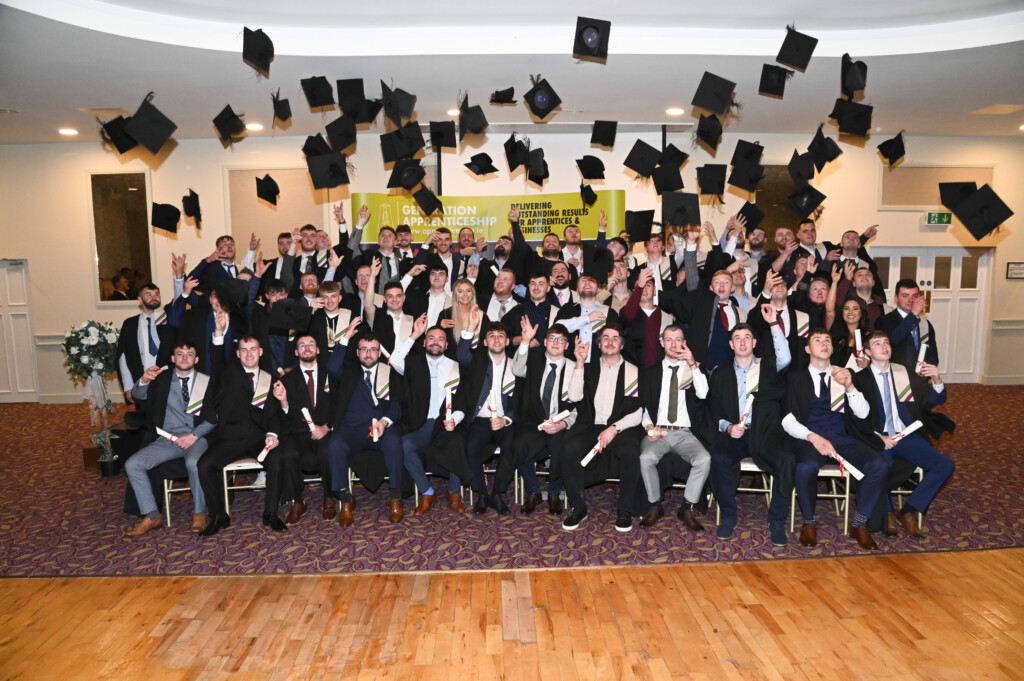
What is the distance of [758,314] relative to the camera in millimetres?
5309

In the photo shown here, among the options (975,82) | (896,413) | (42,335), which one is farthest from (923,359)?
(42,335)

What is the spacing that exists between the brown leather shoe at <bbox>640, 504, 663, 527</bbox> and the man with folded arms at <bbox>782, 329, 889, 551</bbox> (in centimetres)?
90

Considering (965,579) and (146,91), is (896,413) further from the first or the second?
(146,91)

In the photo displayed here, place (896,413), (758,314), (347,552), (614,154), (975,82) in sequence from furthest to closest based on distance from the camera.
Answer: (614,154)
(975,82)
(758,314)
(896,413)
(347,552)

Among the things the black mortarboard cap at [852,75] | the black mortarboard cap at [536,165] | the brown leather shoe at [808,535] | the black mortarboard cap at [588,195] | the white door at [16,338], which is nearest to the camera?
the brown leather shoe at [808,535]

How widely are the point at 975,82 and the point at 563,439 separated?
5.25 meters

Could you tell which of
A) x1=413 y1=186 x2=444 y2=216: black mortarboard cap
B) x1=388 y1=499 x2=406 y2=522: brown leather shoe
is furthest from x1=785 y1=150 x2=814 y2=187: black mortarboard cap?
x1=388 y1=499 x2=406 y2=522: brown leather shoe

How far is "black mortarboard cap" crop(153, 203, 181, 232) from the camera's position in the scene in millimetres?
6539

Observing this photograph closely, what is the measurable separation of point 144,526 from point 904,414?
5180mm

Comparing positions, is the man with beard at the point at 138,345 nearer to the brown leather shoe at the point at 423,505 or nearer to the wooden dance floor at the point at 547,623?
the wooden dance floor at the point at 547,623

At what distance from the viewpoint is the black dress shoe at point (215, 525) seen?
450 centimetres

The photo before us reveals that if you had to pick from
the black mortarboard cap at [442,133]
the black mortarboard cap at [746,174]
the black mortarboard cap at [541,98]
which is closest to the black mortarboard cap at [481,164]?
the black mortarboard cap at [442,133]

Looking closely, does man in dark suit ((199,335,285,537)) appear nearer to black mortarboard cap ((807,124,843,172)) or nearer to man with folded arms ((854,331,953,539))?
man with folded arms ((854,331,953,539))

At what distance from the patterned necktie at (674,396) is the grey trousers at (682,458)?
17 centimetres
